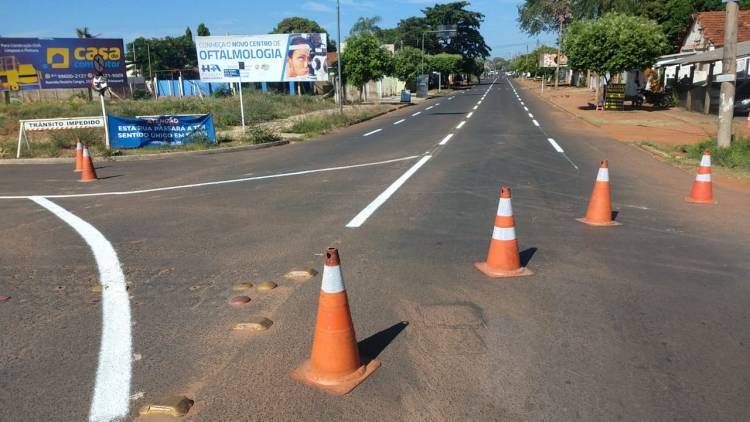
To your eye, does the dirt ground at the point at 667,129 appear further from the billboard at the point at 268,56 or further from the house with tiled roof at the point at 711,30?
the billboard at the point at 268,56

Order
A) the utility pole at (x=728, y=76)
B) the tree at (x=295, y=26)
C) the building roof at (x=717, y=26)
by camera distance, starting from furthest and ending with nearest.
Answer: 1. the tree at (x=295, y=26)
2. the building roof at (x=717, y=26)
3. the utility pole at (x=728, y=76)

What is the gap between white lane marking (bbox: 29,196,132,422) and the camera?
3123 millimetres

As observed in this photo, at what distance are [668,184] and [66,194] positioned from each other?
1054 cm

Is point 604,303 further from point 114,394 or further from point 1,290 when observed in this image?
point 1,290

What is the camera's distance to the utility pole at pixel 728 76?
505 inches

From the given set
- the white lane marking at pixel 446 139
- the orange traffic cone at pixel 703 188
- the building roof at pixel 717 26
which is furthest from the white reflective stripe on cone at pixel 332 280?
the building roof at pixel 717 26

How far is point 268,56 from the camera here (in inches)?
1361

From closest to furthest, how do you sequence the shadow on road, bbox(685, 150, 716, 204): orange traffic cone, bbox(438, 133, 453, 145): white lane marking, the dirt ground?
the shadow on road, bbox(685, 150, 716, 204): orange traffic cone, the dirt ground, bbox(438, 133, 453, 145): white lane marking

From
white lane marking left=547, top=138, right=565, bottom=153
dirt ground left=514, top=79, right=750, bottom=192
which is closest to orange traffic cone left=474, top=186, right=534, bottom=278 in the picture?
dirt ground left=514, top=79, right=750, bottom=192

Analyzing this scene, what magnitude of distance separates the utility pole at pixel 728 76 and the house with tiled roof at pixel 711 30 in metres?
25.0

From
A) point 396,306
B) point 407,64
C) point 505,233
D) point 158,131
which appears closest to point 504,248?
point 505,233

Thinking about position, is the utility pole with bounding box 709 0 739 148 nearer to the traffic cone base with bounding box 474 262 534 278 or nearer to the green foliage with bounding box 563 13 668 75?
the traffic cone base with bounding box 474 262 534 278

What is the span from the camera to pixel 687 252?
233 inches

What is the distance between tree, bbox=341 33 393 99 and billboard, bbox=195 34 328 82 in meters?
7.74
